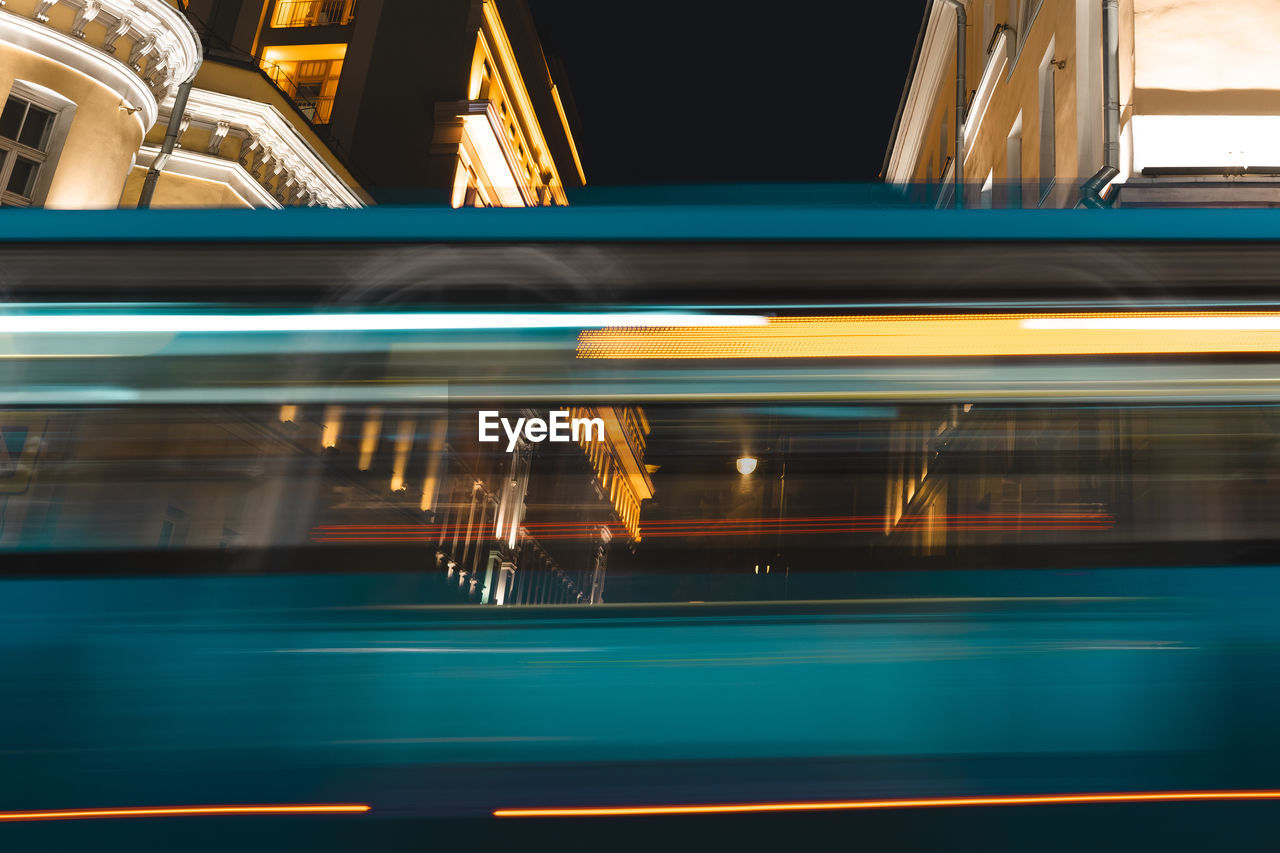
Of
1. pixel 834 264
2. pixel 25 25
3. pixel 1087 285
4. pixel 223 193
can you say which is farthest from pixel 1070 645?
pixel 223 193

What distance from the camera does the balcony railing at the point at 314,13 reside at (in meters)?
29.7

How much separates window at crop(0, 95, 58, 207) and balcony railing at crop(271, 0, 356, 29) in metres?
17.1

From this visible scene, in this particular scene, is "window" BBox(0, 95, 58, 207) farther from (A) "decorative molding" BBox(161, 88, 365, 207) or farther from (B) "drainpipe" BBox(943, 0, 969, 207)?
(B) "drainpipe" BBox(943, 0, 969, 207)

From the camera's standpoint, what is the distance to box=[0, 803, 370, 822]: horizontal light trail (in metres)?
3.78

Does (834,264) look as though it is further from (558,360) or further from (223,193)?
(223,193)

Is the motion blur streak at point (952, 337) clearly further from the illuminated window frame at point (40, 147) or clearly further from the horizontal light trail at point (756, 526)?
the illuminated window frame at point (40, 147)

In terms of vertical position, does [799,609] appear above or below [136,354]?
below

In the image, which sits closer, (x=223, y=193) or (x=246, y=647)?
(x=246, y=647)

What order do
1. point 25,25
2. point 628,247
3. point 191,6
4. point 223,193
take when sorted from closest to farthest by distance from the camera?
1. point 628,247
2. point 25,25
3. point 223,193
4. point 191,6

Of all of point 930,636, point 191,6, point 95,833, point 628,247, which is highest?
point 191,6

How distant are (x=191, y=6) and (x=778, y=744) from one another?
90.2 feet

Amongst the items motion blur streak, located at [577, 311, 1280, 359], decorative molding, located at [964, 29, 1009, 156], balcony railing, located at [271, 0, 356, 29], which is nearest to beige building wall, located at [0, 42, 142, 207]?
motion blur streak, located at [577, 311, 1280, 359]

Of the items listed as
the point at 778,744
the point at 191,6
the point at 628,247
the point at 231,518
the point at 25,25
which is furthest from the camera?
the point at 191,6

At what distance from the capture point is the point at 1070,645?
3869mm
